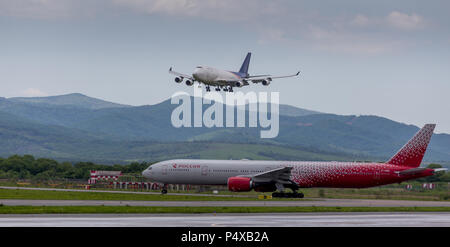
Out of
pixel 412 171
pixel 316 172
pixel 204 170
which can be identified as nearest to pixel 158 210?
pixel 204 170

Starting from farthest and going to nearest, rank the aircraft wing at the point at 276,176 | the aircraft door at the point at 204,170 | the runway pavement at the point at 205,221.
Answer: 1. the aircraft door at the point at 204,170
2. the aircraft wing at the point at 276,176
3. the runway pavement at the point at 205,221

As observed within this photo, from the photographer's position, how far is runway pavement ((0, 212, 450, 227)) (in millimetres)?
32344

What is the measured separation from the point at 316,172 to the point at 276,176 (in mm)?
3781

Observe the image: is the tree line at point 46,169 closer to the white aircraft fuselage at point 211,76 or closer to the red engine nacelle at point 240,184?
the white aircraft fuselage at point 211,76

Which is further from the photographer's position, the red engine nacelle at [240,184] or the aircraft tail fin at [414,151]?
the aircraft tail fin at [414,151]

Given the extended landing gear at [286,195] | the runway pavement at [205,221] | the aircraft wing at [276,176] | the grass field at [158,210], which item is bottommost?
the runway pavement at [205,221]

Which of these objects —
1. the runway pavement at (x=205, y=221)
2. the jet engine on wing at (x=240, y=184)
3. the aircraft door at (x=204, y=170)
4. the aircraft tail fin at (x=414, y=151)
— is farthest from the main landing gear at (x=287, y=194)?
the runway pavement at (x=205, y=221)

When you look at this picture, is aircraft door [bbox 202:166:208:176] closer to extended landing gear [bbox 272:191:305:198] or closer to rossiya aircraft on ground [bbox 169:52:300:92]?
extended landing gear [bbox 272:191:305:198]

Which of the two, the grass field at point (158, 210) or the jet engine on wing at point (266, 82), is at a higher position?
the jet engine on wing at point (266, 82)

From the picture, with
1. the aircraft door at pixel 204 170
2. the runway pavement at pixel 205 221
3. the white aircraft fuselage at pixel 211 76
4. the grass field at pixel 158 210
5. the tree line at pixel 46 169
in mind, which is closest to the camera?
the runway pavement at pixel 205 221

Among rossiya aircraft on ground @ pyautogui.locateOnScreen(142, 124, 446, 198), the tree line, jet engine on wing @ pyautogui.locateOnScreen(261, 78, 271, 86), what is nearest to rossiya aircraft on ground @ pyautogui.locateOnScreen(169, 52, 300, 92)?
jet engine on wing @ pyautogui.locateOnScreen(261, 78, 271, 86)

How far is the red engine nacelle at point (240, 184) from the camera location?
62875 millimetres

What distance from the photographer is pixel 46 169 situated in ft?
355
